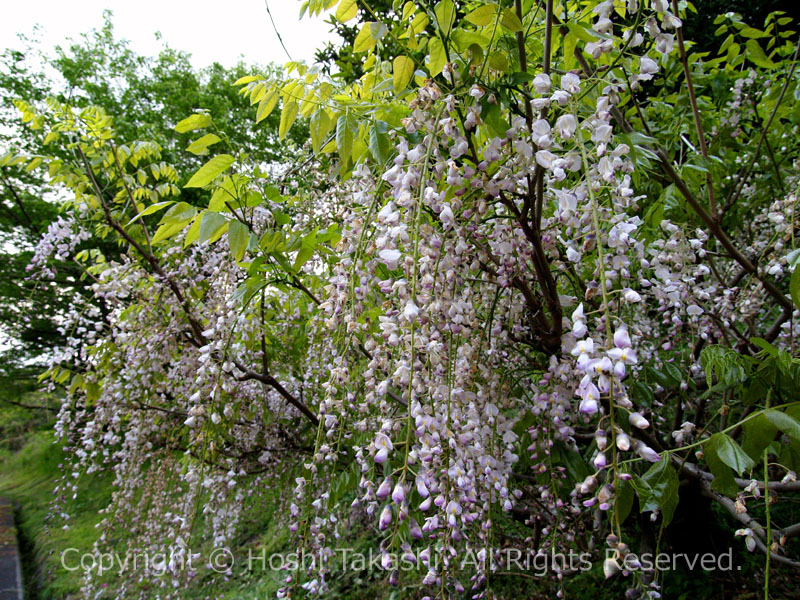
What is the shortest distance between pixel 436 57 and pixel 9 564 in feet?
27.8

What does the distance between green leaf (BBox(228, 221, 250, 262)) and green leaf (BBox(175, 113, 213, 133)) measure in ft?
1.13

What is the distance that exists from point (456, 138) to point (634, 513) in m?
2.44

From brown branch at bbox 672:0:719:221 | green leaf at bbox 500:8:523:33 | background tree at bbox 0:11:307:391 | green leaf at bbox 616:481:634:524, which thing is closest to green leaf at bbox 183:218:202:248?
green leaf at bbox 500:8:523:33

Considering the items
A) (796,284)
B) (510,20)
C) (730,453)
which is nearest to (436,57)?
(510,20)

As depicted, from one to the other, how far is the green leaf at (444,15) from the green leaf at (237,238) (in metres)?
0.71

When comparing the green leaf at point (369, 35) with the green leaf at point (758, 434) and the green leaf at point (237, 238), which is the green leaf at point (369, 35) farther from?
the green leaf at point (758, 434)

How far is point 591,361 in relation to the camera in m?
0.67

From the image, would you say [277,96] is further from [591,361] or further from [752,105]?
[752,105]

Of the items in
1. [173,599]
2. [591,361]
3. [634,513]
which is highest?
[591,361]

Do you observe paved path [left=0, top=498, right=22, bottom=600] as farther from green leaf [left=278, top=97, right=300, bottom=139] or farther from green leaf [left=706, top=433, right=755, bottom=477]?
green leaf [left=706, top=433, right=755, bottom=477]

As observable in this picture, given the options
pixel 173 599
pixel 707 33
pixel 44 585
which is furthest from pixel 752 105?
pixel 44 585

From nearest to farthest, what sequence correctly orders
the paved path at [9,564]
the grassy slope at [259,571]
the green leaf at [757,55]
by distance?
the green leaf at [757,55], the grassy slope at [259,571], the paved path at [9,564]

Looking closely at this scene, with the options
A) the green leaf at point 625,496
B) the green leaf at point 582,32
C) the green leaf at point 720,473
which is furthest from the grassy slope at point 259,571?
the green leaf at point 582,32

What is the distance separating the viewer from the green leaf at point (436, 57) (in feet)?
3.34
